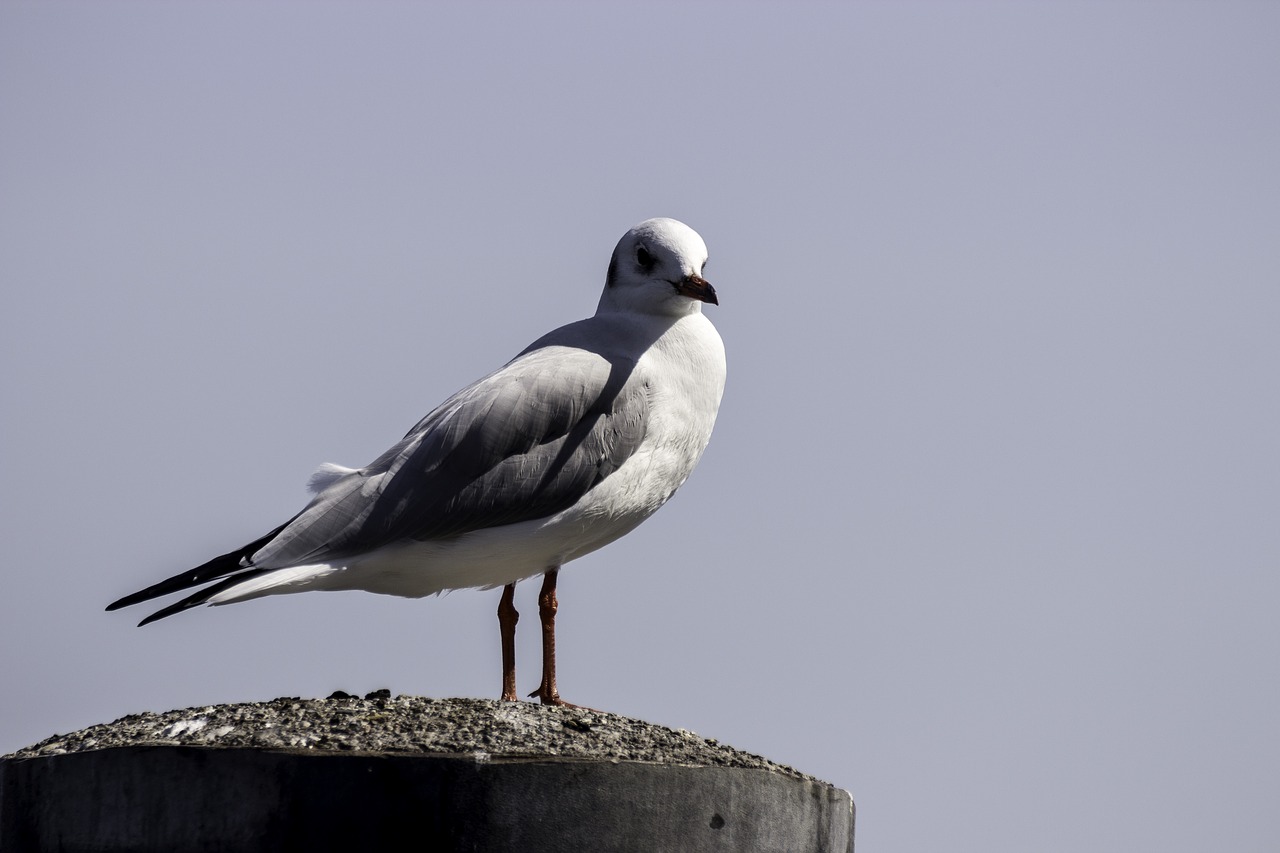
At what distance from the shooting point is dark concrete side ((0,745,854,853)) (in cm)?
495

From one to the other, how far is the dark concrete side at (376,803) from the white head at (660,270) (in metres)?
3.58

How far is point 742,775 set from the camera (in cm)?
543

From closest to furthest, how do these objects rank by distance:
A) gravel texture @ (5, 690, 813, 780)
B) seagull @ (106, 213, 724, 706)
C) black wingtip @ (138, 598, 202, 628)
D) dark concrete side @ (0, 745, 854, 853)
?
1. dark concrete side @ (0, 745, 854, 853)
2. gravel texture @ (5, 690, 813, 780)
3. black wingtip @ (138, 598, 202, 628)
4. seagull @ (106, 213, 724, 706)

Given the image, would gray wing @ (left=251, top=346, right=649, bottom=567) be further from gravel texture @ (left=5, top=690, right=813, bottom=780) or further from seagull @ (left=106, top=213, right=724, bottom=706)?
gravel texture @ (left=5, top=690, right=813, bottom=780)

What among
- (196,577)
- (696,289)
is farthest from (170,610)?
(696,289)

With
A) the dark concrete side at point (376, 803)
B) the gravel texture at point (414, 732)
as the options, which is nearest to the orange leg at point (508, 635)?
the gravel texture at point (414, 732)

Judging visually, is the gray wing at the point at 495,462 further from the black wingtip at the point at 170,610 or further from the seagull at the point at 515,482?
the black wingtip at the point at 170,610

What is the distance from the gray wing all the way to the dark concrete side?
7.27 feet

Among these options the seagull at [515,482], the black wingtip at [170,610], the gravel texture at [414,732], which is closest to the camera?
the gravel texture at [414,732]

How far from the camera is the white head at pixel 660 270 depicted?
832 cm

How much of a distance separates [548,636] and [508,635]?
257mm

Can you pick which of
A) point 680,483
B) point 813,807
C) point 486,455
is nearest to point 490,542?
point 486,455

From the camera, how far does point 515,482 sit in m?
7.66

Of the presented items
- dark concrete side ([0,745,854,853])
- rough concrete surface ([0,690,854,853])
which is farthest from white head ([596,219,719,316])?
dark concrete side ([0,745,854,853])
